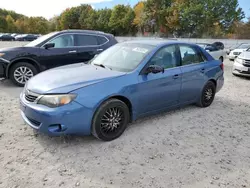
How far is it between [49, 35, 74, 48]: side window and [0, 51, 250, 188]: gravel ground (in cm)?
284

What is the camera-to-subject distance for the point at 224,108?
18.1 ft

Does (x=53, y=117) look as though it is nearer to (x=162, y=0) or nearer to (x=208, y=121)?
(x=208, y=121)

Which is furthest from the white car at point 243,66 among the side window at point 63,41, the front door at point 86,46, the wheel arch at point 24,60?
the wheel arch at point 24,60

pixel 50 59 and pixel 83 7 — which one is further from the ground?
pixel 83 7

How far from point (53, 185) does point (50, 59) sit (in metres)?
4.77

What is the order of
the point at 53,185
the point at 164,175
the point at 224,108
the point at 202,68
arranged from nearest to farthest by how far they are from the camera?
the point at 53,185
the point at 164,175
the point at 202,68
the point at 224,108

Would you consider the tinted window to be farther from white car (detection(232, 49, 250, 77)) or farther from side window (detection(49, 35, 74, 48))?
white car (detection(232, 49, 250, 77))

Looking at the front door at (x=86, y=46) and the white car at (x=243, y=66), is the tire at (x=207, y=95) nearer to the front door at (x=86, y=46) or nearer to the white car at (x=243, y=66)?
the front door at (x=86, y=46)

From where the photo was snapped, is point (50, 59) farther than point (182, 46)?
Yes

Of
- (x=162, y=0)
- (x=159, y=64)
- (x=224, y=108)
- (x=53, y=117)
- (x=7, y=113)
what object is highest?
(x=162, y=0)

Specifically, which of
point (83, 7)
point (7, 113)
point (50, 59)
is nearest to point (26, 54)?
point (50, 59)

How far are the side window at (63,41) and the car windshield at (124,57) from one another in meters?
2.75

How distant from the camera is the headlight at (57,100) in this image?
3160mm

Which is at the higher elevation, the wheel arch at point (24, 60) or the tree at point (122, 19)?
the tree at point (122, 19)
